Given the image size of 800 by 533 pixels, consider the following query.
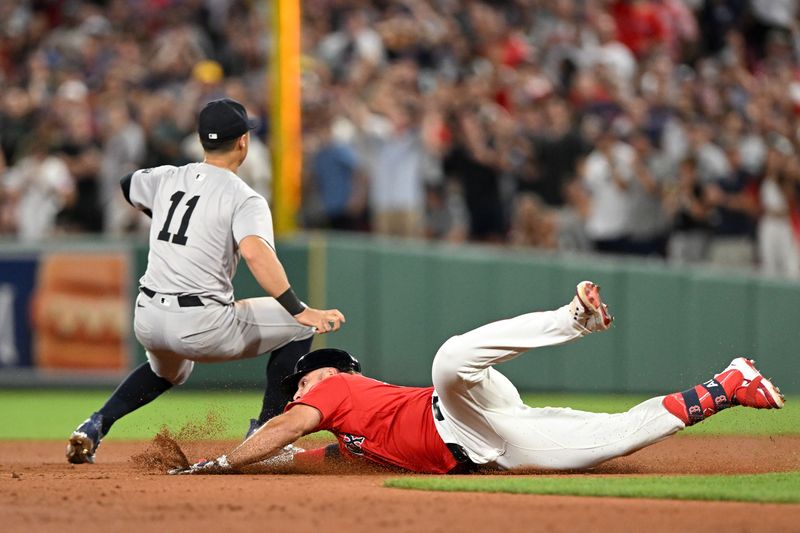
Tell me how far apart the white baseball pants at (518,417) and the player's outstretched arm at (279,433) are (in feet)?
1.82

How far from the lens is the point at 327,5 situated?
54.2ft

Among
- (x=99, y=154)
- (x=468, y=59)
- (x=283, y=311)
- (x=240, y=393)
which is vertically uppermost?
(x=468, y=59)

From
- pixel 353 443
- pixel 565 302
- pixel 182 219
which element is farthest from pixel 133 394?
pixel 565 302

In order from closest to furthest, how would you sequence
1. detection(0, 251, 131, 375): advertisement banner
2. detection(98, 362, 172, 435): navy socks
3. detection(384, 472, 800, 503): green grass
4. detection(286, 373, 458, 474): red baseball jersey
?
1. detection(384, 472, 800, 503): green grass
2. detection(286, 373, 458, 474): red baseball jersey
3. detection(98, 362, 172, 435): navy socks
4. detection(0, 251, 131, 375): advertisement banner

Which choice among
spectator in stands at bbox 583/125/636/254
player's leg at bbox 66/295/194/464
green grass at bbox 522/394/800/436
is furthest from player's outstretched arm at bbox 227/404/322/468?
spectator in stands at bbox 583/125/636/254

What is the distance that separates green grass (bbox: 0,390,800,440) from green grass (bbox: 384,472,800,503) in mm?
1634

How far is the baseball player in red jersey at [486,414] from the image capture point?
18.5 feet

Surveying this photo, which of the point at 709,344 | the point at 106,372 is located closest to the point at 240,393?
the point at 106,372

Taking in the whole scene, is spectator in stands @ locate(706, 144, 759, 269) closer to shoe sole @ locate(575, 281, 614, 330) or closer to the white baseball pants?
the white baseball pants

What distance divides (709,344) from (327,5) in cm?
655

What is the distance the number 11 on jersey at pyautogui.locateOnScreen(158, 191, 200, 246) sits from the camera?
6.35m

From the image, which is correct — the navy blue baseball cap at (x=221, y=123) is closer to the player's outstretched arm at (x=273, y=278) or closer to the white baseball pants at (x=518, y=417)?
the player's outstretched arm at (x=273, y=278)

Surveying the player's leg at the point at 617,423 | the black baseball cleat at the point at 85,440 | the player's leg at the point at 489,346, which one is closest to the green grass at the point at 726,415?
A: the player's leg at the point at 617,423

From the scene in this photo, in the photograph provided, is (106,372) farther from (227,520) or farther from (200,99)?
(227,520)
